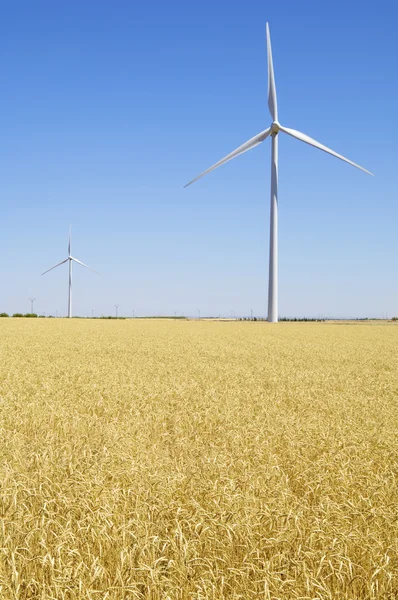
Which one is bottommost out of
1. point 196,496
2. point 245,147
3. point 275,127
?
point 196,496

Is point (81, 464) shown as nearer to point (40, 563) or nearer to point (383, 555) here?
point (40, 563)

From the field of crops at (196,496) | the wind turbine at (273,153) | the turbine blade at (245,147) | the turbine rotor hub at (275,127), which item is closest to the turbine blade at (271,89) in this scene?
the wind turbine at (273,153)

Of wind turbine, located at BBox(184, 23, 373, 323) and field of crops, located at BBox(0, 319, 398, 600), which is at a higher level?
wind turbine, located at BBox(184, 23, 373, 323)

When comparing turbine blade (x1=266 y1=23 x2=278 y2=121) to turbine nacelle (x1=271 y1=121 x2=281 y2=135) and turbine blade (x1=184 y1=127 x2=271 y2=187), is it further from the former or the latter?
turbine blade (x1=184 y1=127 x2=271 y2=187)

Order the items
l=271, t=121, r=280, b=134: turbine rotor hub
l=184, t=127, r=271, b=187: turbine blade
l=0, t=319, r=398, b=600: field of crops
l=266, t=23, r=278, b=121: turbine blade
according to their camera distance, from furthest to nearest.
Result: l=271, t=121, r=280, b=134: turbine rotor hub
l=266, t=23, r=278, b=121: turbine blade
l=184, t=127, r=271, b=187: turbine blade
l=0, t=319, r=398, b=600: field of crops

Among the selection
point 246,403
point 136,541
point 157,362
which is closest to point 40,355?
point 157,362

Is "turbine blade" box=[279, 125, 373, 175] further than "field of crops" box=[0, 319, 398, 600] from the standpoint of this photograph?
Yes

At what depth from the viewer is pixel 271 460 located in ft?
26.1

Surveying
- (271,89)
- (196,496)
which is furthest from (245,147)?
(196,496)

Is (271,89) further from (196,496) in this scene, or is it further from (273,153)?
(196,496)

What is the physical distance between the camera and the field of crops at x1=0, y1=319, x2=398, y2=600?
446 centimetres

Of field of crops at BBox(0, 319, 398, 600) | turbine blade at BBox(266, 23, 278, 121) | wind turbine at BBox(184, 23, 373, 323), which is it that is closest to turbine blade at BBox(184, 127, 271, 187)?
wind turbine at BBox(184, 23, 373, 323)

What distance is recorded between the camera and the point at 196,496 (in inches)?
255

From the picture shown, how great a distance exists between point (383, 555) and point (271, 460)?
3.16m
